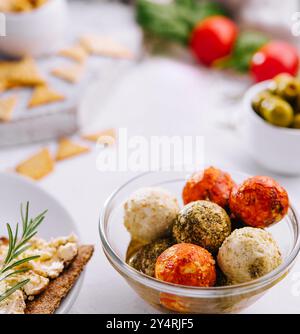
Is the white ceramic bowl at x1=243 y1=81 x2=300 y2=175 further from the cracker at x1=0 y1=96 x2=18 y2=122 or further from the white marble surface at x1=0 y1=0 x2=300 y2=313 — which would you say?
the cracker at x1=0 y1=96 x2=18 y2=122

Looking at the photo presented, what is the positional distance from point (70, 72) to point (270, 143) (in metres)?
0.49

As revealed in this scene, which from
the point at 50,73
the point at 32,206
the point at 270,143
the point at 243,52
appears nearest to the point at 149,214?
the point at 32,206

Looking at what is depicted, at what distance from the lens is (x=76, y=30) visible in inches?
56.0

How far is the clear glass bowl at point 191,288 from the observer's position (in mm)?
612

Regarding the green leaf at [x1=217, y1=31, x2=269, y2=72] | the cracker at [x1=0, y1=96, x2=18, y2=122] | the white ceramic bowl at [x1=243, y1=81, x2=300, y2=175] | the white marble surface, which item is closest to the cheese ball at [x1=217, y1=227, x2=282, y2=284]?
the white marble surface

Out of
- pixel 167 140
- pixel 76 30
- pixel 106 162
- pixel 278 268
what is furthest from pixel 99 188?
pixel 76 30

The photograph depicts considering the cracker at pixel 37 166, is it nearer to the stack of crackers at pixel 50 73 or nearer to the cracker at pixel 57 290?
the stack of crackers at pixel 50 73

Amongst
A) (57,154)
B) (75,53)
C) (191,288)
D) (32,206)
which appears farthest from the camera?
(75,53)

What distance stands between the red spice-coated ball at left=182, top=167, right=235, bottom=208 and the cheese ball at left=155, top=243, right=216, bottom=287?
10cm

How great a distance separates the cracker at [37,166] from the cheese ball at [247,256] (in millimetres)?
479

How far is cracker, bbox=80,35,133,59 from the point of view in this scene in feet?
4.34

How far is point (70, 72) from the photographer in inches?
48.5

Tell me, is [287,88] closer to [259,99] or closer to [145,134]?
[259,99]

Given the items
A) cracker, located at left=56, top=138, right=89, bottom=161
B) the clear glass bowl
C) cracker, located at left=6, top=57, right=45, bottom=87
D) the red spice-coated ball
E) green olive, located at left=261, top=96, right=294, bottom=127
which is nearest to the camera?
the clear glass bowl
